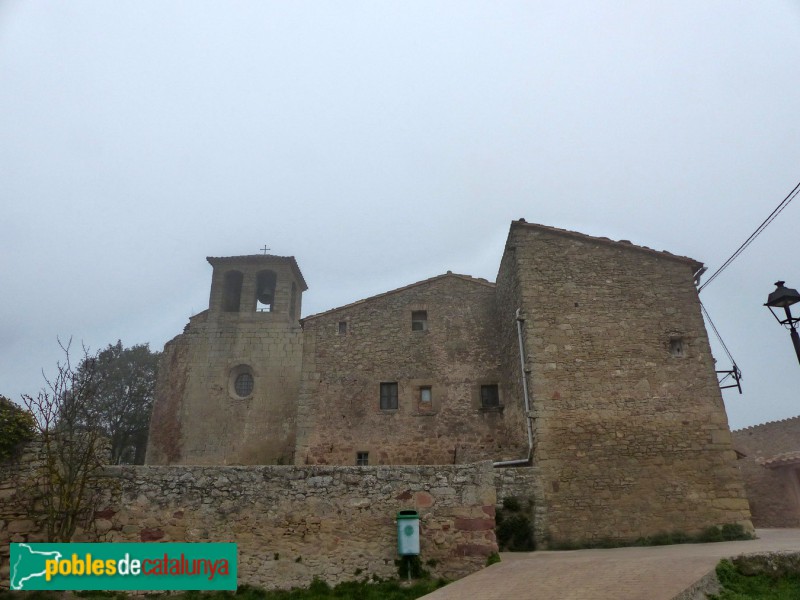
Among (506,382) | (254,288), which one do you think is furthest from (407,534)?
(254,288)

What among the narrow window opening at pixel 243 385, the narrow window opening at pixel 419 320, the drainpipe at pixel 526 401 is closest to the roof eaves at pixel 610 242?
the drainpipe at pixel 526 401

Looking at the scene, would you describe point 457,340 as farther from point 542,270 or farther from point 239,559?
point 239,559

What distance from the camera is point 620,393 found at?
45.1ft

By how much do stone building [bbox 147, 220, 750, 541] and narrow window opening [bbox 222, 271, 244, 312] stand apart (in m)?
0.09

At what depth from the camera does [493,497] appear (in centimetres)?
945

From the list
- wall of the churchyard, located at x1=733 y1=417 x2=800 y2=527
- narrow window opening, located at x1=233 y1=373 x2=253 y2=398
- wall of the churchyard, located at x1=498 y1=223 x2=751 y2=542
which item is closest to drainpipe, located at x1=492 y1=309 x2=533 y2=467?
wall of the churchyard, located at x1=498 y1=223 x2=751 y2=542

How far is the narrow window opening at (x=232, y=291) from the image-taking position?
2322 cm

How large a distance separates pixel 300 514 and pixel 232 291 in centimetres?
1600

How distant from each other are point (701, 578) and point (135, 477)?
903 cm

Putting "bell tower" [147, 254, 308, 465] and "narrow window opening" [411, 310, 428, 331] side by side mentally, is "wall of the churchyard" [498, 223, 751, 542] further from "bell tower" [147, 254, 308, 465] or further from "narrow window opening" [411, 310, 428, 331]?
"bell tower" [147, 254, 308, 465]

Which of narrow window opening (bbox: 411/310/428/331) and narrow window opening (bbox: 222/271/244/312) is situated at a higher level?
narrow window opening (bbox: 222/271/244/312)

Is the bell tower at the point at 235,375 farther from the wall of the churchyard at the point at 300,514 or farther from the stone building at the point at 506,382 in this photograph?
the wall of the churchyard at the point at 300,514

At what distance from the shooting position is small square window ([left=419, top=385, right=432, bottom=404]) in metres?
17.8

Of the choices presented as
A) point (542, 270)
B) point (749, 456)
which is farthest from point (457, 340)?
point (749, 456)
